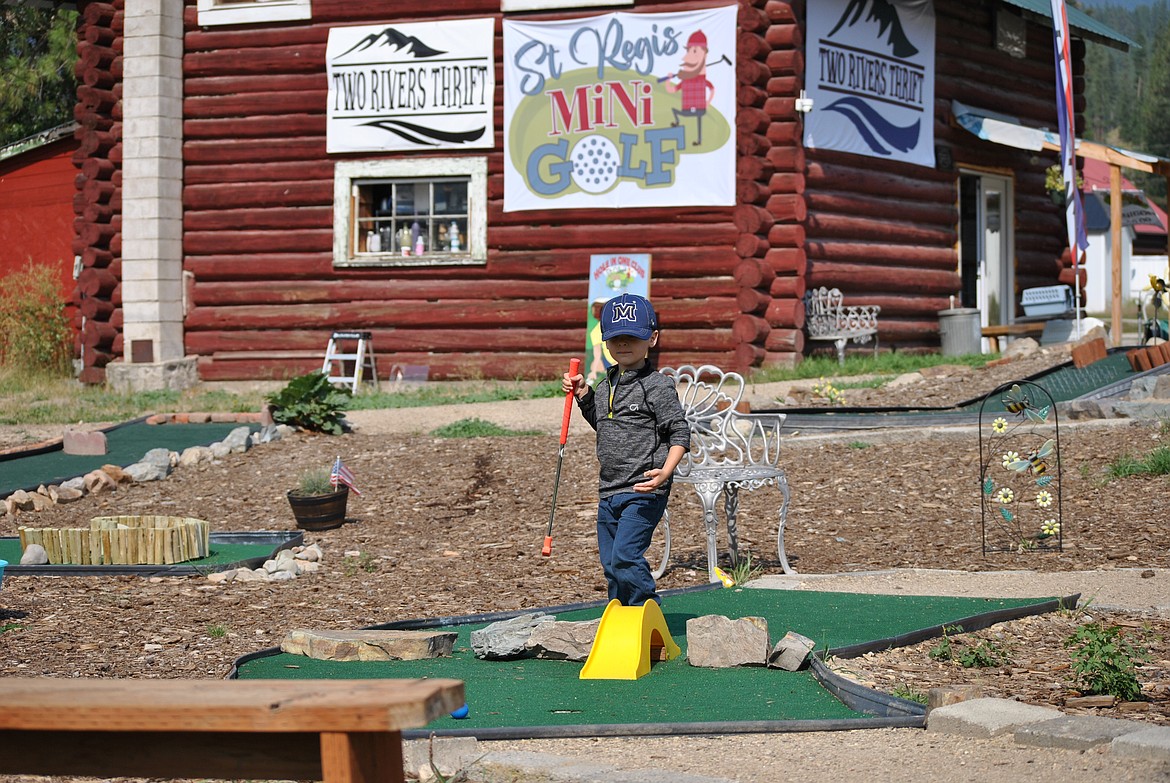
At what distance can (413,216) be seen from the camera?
17.4 m

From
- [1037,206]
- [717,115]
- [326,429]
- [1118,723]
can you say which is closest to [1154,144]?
[1037,206]

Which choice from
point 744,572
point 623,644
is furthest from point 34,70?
point 623,644

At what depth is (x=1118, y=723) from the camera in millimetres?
4207

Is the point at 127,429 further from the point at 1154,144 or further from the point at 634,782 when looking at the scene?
the point at 1154,144

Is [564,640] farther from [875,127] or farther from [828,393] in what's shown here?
[875,127]

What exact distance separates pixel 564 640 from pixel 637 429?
98 centimetres

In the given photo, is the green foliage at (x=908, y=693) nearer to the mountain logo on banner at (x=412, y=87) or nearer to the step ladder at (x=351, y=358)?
the step ladder at (x=351, y=358)

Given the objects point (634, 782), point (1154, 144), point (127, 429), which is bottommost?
point (634, 782)

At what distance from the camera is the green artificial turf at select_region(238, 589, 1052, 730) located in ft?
15.8

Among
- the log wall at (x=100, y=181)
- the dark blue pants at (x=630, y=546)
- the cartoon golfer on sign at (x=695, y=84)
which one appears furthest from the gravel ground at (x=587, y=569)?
the log wall at (x=100, y=181)

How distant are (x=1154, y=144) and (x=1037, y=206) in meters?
60.8

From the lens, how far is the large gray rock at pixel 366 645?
5.75 metres

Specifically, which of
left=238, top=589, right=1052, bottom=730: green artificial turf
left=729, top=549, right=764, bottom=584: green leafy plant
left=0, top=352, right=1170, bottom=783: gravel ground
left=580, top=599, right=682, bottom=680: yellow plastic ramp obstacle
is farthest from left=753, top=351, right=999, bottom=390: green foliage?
left=580, top=599, right=682, bottom=680: yellow plastic ramp obstacle

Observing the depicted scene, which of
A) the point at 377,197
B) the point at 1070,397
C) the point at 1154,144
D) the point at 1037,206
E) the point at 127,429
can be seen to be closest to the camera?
the point at 1070,397
